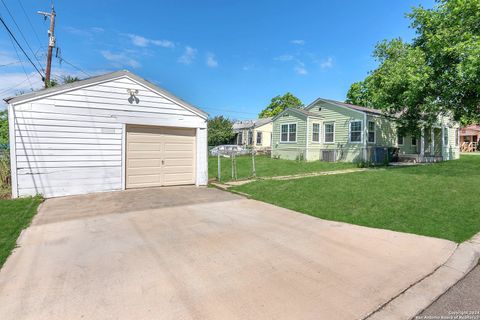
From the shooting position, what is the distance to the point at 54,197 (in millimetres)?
7828

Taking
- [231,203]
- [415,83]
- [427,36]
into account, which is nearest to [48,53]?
[231,203]

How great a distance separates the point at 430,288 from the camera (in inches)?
117

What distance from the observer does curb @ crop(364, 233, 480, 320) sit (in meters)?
2.56

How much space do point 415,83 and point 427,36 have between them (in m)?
3.28

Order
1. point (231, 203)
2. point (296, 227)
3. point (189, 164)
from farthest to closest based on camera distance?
1. point (189, 164)
2. point (231, 203)
3. point (296, 227)

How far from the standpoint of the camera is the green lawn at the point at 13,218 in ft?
13.5

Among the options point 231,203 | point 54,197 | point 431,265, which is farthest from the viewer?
point 54,197

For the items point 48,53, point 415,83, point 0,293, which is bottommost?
point 0,293

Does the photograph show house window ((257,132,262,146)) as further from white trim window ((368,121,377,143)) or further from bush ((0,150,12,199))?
bush ((0,150,12,199))

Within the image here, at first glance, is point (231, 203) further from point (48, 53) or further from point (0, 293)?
point (48, 53)

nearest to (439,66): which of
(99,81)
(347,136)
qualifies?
(347,136)

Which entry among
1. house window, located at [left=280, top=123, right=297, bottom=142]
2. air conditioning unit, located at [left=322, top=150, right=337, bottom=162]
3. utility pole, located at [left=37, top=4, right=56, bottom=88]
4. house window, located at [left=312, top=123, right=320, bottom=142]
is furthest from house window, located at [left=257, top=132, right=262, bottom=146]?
utility pole, located at [left=37, top=4, right=56, bottom=88]

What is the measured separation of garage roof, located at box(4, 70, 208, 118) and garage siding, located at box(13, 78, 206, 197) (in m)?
0.12

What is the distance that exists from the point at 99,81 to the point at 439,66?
1469 centimetres
